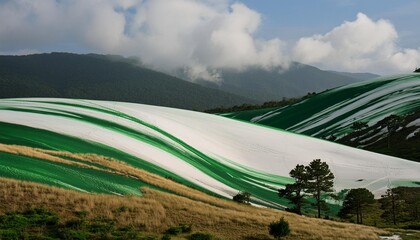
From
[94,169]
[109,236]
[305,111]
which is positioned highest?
[305,111]

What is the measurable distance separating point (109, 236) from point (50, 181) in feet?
28.5

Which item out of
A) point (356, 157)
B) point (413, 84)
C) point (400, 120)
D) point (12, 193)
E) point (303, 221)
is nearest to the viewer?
point (12, 193)

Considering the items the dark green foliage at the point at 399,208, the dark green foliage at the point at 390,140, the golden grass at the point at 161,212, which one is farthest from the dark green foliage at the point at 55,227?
the dark green foliage at the point at 390,140

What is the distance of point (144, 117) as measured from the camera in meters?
67.1

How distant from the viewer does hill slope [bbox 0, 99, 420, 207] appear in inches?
1832

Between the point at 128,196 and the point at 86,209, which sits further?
the point at 128,196

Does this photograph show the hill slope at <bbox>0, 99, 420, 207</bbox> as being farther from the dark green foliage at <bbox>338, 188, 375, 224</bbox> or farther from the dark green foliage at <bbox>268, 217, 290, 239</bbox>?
the dark green foliage at <bbox>268, 217, 290, 239</bbox>

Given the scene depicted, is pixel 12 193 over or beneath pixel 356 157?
beneath

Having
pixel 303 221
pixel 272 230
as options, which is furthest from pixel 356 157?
pixel 272 230

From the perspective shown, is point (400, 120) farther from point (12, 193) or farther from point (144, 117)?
point (12, 193)

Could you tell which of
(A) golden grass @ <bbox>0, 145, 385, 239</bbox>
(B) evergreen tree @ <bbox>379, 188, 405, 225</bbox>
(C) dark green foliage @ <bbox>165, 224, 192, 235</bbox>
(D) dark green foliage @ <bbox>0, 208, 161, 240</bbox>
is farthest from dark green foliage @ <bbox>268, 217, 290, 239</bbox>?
(B) evergreen tree @ <bbox>379, 188, 405, 225</bbox>

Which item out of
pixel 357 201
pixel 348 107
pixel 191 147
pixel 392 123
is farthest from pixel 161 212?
pixel 348 107

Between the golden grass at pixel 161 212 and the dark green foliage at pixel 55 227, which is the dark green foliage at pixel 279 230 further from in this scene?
the dark green foliage at pixel 55 227

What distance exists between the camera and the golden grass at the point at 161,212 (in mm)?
27859
